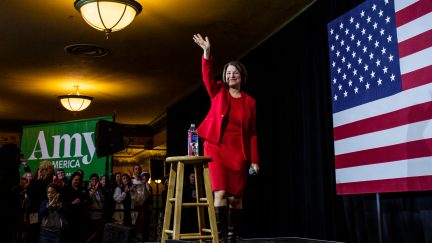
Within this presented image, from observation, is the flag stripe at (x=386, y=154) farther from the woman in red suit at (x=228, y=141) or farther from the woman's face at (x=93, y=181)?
the woman's face at (x=93, y=181)

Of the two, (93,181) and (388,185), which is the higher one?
(93,181)

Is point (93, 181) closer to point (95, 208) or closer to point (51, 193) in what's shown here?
point (95, 208)

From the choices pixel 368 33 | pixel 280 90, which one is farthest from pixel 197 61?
pixel 368 33

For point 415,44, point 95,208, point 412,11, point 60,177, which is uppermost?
point 412,11

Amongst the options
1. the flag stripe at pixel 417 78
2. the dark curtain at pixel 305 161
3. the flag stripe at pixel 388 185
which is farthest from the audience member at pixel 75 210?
the flag stripe at pixel 417 78

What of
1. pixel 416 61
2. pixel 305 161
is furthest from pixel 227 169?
pixel 305 161

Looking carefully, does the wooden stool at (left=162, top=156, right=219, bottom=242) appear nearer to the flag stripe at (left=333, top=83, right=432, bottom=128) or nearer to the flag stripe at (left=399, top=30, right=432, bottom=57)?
the flag stripe at (left=333, top=83, right=432, bottom=128)

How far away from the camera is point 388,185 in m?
3.37

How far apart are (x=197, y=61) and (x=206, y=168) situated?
4.60m

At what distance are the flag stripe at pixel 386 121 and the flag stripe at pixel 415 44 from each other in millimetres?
399

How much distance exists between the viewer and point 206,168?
2799 millimetres

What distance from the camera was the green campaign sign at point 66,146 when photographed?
6711 millimetres

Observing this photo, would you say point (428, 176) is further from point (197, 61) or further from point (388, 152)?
point (197, 61)

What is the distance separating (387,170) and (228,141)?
133 centimetres
